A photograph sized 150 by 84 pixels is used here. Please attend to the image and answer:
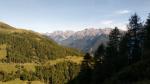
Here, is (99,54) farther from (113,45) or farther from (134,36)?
(134,36)

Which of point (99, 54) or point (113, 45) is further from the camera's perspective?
point (113, 45)

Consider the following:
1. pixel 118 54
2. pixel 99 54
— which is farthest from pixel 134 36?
pixel 99 54

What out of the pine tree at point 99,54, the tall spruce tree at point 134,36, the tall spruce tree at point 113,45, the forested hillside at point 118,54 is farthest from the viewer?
the pine tree at point 99,54

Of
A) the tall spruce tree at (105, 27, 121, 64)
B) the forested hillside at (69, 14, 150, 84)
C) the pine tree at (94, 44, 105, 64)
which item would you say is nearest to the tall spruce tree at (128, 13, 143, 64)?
the forested hillside at (69, 14, 150, 84)

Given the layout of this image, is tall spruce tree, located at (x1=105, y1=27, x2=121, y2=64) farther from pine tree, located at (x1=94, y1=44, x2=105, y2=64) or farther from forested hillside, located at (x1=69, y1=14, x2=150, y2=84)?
pine tree, located at (x1=94, y1=44, x2=105, y2=64)

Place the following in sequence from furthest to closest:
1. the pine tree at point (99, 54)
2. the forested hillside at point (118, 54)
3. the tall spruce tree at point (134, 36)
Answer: the pine tree at point (99, 54) → the tall spruce tree at point (134, 36) → the forested hillside at point (118, 54)

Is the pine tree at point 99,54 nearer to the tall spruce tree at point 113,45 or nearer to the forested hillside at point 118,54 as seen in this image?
the forested hillside at point 118,54

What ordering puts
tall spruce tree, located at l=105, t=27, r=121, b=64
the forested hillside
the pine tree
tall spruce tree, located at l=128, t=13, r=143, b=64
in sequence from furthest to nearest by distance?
the pine tree
tall spruce tree, located at l=105, t=27, r=121, b=64
tall spruce tree, located at l=128, t=13, r=143, b=64
the forested hillside

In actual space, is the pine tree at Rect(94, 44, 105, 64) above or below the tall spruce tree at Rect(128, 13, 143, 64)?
below

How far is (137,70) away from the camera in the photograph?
166 ft

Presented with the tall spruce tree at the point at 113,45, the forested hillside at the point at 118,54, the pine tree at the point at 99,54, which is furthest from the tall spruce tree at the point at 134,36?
the pine tree at the point at 99,54

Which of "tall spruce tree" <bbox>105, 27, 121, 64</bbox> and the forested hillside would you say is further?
"tall spruce tree" <bbox>105, 27, 121, 64</bbox>

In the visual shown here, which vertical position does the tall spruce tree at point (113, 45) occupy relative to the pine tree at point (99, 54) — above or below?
above

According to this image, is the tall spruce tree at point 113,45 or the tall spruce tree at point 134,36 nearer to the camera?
the tall spruce tree at point 134,36
